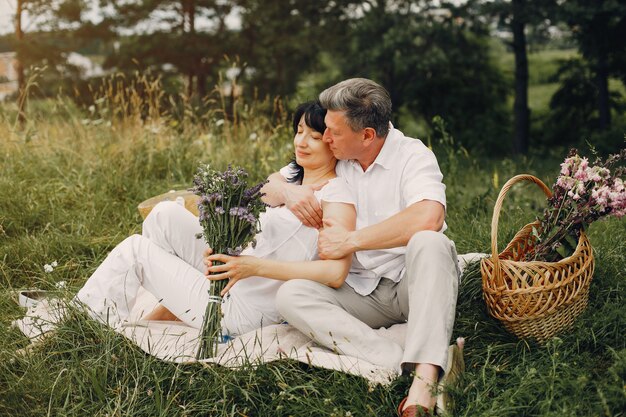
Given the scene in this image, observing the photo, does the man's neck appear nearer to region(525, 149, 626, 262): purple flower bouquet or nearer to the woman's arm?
the woman's arm

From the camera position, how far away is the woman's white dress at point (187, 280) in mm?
3607

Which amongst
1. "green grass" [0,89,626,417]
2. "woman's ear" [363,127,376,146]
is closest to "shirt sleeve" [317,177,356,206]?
"woman's ear" [363,127,376,146]

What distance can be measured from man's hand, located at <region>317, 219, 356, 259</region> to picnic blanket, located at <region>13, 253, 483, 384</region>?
45cm

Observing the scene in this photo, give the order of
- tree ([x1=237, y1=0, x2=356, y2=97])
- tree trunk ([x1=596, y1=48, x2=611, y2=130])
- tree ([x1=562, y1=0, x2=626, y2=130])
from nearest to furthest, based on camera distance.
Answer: tree ([x1=562, y1=0, x2=626, y2=130])
tree trunk ([x1=596, y1=48, x2=611, y2=130])
tree ([x1=237, y1=0, x2=356, y2=97])

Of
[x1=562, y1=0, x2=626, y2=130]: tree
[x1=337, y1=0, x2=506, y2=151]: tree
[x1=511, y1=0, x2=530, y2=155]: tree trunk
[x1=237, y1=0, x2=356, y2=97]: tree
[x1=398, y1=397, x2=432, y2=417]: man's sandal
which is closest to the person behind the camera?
[x1=398, y1=397, x2=432, y2=417]: man's sandal

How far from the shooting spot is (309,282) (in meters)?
3.36

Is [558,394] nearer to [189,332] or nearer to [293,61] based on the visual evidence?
[189,332]

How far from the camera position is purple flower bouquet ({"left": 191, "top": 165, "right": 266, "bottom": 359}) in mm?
3291

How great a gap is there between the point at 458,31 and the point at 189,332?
10.2 m

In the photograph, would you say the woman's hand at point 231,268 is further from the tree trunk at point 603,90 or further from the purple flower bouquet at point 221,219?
the tree trunk at point 603,90

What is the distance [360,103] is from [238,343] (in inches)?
52.2

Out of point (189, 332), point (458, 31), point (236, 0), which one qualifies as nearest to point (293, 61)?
point (236, 0)

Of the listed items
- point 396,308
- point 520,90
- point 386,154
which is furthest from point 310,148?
point 520,90

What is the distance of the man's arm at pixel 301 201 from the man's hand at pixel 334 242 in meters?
0.14
